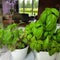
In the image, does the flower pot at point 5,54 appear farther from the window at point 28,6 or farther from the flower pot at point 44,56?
the window at point 28,6

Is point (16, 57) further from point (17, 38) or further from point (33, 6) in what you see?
point (33, 6)

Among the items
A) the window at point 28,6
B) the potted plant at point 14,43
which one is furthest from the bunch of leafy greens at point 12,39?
the window at point 28,6

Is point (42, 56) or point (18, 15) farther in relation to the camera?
point (18, 15)

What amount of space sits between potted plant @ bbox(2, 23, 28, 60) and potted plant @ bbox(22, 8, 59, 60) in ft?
0.14

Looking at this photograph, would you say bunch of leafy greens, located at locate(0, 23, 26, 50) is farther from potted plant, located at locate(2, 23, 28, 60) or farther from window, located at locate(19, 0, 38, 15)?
window, located at locate(19, 0, 38, 15)

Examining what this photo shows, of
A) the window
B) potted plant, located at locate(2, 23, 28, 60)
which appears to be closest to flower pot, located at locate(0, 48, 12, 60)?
potted plant, located at locate(2, 23, 28, 60)

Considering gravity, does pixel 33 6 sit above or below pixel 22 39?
above

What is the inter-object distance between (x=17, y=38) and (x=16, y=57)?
0.23 ft

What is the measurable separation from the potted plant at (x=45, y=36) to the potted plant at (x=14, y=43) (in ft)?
0.14

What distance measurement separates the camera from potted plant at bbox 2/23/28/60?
41 centimetres

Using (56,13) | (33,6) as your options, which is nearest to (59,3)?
(33,6)

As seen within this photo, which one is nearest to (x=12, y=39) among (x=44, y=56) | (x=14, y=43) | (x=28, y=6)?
(x=14, y=43)

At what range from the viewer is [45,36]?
0.39 m

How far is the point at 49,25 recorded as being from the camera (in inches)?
14.9
